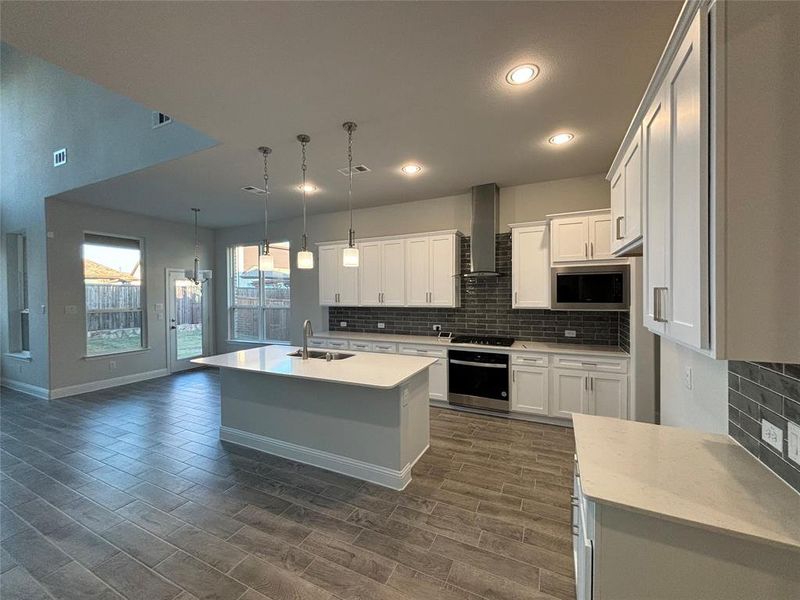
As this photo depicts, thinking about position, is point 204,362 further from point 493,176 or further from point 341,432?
point 493,176

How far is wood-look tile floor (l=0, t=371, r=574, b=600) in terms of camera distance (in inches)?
67.1

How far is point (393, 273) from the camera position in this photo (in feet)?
15.6

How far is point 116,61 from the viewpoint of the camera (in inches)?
Result: 75.9

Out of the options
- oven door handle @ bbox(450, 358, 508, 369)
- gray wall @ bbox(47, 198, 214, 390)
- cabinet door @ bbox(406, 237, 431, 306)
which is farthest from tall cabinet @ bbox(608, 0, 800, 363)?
gray wall @ bbox(47, 198, 214, 390)

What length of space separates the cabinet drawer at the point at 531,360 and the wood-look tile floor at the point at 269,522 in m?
0.73

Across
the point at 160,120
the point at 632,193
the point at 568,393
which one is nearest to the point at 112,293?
the point at 160,120

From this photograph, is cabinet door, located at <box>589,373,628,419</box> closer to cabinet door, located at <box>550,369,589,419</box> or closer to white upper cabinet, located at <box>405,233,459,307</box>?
cabinet door, located at <box>550,369,589,419</box>

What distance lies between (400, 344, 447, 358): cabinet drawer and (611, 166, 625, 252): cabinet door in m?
2.49

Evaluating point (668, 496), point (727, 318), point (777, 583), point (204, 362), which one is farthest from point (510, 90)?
point (204, 362)

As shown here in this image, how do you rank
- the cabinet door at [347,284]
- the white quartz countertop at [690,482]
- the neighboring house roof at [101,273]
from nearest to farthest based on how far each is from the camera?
the white quartz countertop at [690,482] < the cabinet door at [347,284] < the neighboring house roof at [101,273]

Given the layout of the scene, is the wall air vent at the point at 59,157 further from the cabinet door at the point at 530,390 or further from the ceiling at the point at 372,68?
the cabinet door at the point at 530,390

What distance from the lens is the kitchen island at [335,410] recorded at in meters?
2.54

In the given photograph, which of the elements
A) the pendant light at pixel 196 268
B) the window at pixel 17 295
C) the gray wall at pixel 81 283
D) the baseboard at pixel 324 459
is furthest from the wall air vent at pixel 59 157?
the baseboard at pixel 324 459

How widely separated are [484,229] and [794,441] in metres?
3.43
